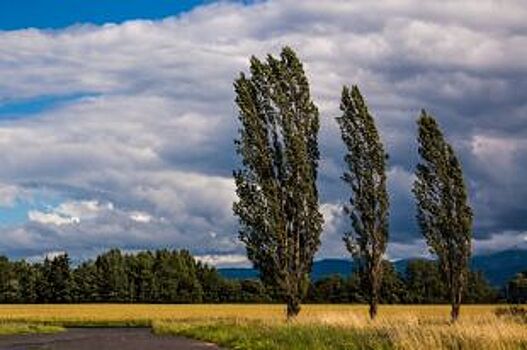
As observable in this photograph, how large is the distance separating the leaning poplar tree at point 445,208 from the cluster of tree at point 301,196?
7 cm

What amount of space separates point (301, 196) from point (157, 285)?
95047 millimetres

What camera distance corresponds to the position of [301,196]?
185 ft

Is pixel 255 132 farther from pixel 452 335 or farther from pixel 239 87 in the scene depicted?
pixel 452 335

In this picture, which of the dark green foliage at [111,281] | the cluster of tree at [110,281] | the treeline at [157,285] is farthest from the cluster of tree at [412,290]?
the dark green foliage at [111,281]

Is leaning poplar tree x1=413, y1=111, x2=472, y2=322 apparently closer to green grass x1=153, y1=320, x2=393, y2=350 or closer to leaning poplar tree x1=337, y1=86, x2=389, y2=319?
leaning poplar tree x1=337, y1=86, x2=389, y2=319

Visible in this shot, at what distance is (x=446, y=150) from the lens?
63.8 metres

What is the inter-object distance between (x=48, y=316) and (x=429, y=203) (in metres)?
43.5

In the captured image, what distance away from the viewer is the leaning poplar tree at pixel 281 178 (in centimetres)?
5531

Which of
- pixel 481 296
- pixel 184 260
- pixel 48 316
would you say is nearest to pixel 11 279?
pixel 184 260

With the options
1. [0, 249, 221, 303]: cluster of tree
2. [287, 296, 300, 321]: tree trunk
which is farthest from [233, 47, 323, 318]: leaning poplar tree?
[0, 249, 221, 303]: cluster of tree

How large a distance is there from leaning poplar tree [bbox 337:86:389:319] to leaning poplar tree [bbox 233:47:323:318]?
2.77m

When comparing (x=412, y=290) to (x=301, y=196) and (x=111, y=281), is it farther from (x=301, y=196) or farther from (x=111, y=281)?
(x=301, y=196)

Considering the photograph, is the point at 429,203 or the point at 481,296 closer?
the point at 429,203

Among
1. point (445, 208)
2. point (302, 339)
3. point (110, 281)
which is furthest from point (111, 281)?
Result: point (302, 339)
